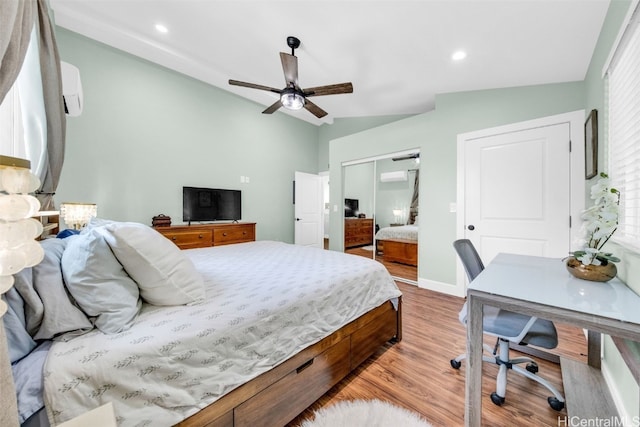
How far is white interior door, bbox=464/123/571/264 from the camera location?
8.51 feet

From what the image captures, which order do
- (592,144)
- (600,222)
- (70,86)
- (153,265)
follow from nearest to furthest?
(153,265), (600,222), (592,144), (70,86)

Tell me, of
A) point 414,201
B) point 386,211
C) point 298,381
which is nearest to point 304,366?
point 298,381

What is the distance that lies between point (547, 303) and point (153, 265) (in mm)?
1655

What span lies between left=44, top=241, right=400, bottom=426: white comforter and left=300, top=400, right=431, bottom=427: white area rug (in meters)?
0.42

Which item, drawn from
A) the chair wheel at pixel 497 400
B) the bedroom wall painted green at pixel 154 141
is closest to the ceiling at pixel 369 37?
the bedroom wall painted green at pixel 154 141

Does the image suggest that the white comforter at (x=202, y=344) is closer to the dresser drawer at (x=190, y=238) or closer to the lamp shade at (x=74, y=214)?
the lamp shade at (x=74, y=214)

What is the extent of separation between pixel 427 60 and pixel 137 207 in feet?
14.0

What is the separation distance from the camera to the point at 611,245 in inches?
59.7

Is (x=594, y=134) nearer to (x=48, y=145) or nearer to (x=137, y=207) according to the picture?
(x=48, y=145)

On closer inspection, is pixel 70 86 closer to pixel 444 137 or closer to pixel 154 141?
pixel 154 141

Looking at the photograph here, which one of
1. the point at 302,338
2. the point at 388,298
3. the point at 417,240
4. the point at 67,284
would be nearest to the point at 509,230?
the point at 417,240

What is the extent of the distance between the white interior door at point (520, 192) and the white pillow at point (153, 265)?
3239 millimetres

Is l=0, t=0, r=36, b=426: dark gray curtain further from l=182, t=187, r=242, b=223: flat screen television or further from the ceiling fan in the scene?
l=182, t=187, r=242, b=223: flat screen television

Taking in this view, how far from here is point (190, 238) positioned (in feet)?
11.9
